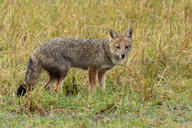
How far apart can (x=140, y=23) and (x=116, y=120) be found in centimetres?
403

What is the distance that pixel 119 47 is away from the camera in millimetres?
6707

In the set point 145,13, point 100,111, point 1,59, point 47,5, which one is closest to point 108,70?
point 100,111

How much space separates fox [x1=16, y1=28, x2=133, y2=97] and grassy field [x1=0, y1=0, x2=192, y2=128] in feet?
0.57

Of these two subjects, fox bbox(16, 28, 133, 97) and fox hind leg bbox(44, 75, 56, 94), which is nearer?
fox bbox(16, 28, 133, 97)

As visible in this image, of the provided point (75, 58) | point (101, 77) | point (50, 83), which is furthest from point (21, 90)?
point (101, 77)

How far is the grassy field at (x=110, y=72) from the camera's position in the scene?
17.3 ft

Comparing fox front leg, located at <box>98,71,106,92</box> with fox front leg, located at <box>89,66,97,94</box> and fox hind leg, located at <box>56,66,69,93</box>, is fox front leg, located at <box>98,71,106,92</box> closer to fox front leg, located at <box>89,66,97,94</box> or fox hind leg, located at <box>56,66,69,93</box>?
fox front leg, located at <box>89,66,97,94</box>

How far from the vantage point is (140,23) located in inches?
345

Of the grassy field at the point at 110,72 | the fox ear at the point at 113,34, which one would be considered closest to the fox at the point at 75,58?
the fox ear at the point at 113,34

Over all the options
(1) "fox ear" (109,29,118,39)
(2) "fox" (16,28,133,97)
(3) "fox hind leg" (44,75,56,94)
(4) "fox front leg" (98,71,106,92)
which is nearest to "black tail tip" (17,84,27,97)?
(2) "fox" (16,28,133,97)

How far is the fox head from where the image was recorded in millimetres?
6634

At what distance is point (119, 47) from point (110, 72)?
0.51 meters

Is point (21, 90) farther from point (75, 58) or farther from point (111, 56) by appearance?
point (111, 56)

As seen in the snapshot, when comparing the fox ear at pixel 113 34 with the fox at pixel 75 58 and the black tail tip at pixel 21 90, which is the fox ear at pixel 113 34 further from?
the black tail tip at pixel 21 90
